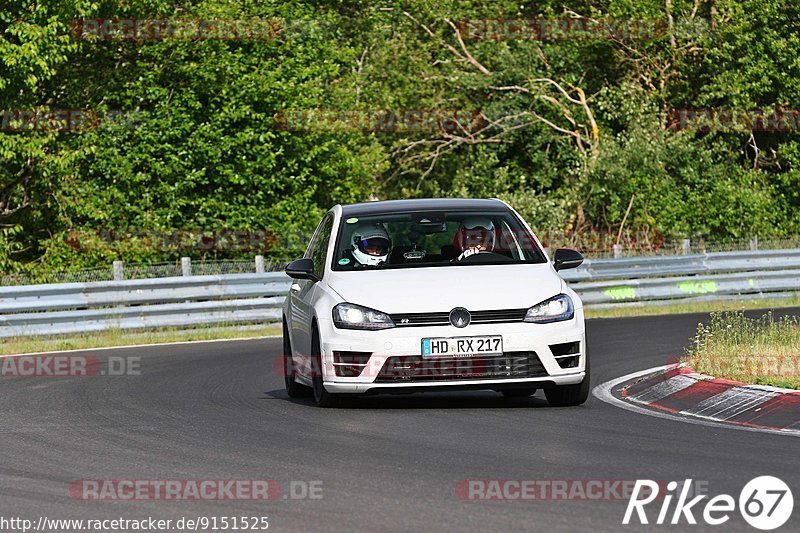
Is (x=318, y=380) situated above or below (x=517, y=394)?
above

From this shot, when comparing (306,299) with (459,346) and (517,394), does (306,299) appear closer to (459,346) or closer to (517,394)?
(459,346)

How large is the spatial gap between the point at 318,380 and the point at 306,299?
85 centimetres

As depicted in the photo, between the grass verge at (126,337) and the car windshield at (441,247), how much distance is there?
34.0ft

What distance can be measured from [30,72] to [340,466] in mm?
22831

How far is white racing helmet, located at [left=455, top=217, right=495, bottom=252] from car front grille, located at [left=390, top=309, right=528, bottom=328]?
126 cm

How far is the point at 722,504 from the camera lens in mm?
6969

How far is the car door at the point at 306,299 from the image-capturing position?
1217 centimetres

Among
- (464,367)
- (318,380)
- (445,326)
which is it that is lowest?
(318,380)

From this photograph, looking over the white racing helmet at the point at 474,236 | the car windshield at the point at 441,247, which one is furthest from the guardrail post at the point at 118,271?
the white racing helmet at the point at 474,236

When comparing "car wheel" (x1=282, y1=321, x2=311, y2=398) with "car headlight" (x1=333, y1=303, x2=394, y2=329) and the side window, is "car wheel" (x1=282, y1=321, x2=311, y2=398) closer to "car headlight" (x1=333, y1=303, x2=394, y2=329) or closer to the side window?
the side window

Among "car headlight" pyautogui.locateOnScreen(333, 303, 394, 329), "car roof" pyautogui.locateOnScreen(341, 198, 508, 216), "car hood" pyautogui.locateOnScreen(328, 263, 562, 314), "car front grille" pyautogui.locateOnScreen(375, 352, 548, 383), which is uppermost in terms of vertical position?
"car roof" pyautogui.locateOnScreen(341, 198, 508, 216)

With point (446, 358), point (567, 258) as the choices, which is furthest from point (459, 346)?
point (567, 258)

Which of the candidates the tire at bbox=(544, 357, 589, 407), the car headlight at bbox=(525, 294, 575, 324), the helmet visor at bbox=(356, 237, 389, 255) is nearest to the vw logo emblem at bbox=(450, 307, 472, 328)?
the car headlight at bbox=(525, 294, 575, 324)

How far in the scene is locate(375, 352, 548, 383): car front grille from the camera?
1113cm
